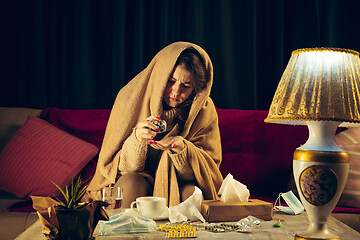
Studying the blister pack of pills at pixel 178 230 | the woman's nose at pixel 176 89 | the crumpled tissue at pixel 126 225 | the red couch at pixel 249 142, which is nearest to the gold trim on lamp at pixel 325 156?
the blister pack of pills at pixel 178 230

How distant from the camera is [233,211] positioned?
3.84 ft

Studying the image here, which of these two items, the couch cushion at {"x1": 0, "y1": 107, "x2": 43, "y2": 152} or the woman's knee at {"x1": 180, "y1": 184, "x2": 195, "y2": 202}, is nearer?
the woman's knee at {"x1": 180, "y1": 184, "x2": 195, "y2": 202}

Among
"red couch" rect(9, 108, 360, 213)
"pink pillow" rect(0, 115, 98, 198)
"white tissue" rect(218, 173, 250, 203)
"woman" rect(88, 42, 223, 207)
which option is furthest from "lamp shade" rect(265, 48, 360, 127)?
"pink pillow" rect(0, 115, 98, 198)

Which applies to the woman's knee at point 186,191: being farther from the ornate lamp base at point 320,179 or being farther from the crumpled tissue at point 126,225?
the ornate lamp base at point 320,179

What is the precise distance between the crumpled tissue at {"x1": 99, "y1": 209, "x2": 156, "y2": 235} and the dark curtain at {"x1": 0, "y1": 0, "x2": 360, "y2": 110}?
1.62 meters

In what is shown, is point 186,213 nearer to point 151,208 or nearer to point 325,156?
point 151,208

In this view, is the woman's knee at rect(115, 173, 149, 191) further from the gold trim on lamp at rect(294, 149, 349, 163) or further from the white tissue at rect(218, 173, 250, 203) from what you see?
the gold trim on lamp at rect(294, 149, 349, 163)

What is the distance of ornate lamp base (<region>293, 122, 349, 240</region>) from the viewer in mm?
962

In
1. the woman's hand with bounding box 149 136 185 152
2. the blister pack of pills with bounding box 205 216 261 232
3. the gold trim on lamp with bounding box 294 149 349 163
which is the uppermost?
the gold trim on lamp with bounding box 294 149 349 163

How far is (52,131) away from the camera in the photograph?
80.3 inches

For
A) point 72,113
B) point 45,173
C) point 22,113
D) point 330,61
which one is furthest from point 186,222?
point 22,113

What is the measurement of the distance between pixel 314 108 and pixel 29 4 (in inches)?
86.4

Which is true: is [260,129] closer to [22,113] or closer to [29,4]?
[22,113]

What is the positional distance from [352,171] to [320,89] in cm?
104
